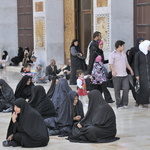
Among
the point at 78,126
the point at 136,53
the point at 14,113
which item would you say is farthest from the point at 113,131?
the point at 136,53

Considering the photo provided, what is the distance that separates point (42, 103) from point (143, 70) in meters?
2.38

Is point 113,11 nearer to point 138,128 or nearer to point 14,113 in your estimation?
point 138,128

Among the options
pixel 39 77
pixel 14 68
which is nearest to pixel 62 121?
pixel 39 77

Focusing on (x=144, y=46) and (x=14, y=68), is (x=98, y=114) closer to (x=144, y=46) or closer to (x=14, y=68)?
(x=144, y=46)

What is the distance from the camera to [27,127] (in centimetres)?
702

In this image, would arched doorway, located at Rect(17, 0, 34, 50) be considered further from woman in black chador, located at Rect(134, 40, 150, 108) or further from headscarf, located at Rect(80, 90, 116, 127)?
headscarf, located at Rect(80, 90, 116, 127)

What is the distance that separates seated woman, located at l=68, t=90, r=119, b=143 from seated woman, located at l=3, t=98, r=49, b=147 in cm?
57

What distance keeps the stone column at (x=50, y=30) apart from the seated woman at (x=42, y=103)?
29.8 ft

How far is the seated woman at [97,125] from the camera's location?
24.1ft

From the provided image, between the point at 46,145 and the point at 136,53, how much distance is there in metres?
3.53

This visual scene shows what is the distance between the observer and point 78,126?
24.8 ft

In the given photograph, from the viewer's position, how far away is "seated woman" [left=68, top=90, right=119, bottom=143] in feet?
24.1

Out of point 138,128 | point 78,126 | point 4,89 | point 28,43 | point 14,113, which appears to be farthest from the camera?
point 28,43

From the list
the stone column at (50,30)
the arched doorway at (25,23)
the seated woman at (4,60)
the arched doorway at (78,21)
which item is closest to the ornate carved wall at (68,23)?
the arched doorway at (78,21)
